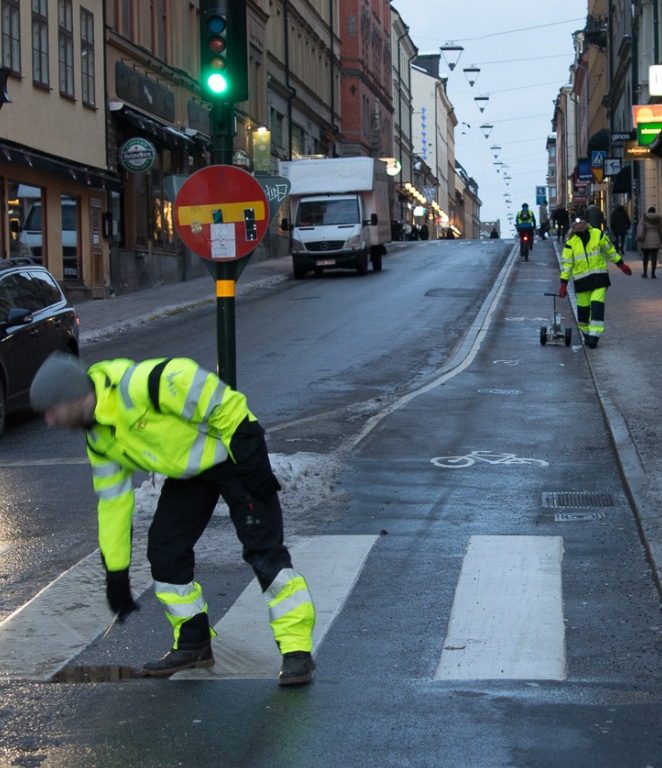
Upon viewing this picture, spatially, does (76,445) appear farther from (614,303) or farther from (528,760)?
(614,303)

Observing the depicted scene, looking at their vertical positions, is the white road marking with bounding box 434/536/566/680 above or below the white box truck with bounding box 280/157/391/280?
below

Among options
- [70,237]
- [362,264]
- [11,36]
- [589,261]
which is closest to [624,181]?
[362,264]

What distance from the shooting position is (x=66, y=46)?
98.1 ft

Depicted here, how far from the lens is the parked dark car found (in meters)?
13.8

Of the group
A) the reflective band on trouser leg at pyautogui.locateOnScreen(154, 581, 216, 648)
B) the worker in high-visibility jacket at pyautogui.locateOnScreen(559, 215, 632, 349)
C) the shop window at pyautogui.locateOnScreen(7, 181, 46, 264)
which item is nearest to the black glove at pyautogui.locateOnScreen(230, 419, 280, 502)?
the reflective band on trouser leg at pyautogui.locateOnScreen(154, 581, 216, 648)

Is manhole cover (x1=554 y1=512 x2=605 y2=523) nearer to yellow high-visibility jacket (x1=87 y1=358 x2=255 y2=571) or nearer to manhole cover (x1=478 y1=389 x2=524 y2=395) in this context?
yellow high-visibility jacket (x1=87 y1=358 x2=255 y2=571)

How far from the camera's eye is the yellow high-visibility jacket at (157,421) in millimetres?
5387

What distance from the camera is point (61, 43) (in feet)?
97.0

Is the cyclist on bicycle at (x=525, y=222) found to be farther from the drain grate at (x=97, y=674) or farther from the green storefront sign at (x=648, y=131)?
the drain grate at (x=97, y=674)

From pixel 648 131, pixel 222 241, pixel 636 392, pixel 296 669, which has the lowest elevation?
pixel 296 669

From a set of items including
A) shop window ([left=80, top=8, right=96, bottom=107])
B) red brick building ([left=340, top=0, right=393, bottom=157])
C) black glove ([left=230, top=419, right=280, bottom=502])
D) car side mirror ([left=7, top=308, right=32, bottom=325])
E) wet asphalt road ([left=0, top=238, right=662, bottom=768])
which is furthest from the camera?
red brick building ([left=340, top=0, right=393, bottom=157])

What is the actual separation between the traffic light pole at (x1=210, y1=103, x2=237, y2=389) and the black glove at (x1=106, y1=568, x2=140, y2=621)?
3749 millimetres

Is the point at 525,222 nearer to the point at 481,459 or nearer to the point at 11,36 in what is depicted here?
the point at 11,36

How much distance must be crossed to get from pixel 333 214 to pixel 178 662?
31611 millimetres
